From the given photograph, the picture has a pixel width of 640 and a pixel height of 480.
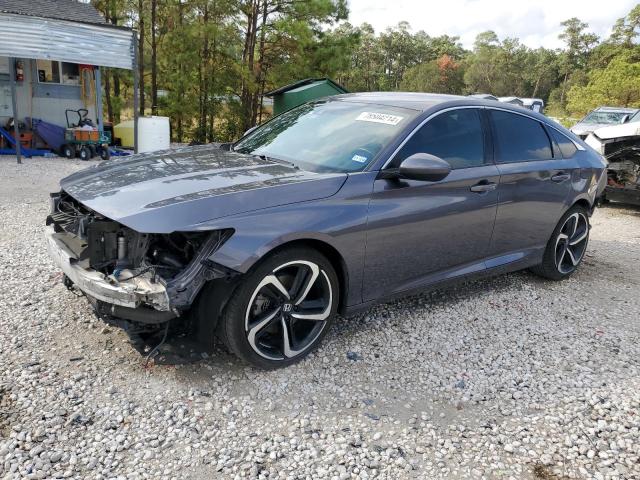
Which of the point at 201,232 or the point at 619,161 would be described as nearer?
the point at 201,232

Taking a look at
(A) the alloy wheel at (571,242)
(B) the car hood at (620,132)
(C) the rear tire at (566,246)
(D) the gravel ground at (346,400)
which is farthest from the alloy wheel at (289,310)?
(B) the car hood at (620,132)

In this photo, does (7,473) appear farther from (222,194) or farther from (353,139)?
(353,139)

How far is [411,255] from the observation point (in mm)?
3525

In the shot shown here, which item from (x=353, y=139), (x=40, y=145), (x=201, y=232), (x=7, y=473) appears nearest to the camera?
(x=7, y=473)

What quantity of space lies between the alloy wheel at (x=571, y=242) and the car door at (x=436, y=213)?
1302mm

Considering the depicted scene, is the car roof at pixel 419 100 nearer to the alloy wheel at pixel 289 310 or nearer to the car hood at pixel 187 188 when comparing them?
the car hood at pixel 187 188

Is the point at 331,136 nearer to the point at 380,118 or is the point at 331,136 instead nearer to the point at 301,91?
the point at 380,118

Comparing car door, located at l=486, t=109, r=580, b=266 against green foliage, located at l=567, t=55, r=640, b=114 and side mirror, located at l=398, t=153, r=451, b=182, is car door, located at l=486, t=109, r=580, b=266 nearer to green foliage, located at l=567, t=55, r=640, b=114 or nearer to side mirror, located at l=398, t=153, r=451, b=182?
side mirror, located at l=398, t=153, r=451, b=182

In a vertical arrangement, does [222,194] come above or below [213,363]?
above

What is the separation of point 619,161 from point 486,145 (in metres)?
6.00

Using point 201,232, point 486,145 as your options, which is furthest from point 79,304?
point 486,145

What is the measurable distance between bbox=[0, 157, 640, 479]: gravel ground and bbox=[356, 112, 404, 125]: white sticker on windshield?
1447 millimetres

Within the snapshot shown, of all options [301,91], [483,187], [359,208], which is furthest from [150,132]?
[359,208]

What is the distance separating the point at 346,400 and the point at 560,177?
3056 millimetres
